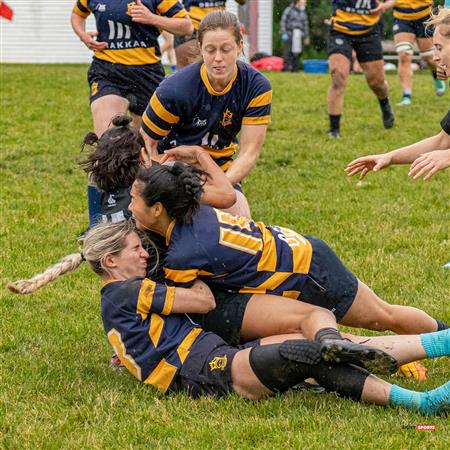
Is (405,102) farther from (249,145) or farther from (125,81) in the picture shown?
(249,145)

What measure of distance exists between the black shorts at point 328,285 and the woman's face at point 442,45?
1.12 m

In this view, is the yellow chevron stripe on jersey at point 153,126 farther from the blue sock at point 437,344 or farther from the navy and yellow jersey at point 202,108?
the blue sock at point 437,344

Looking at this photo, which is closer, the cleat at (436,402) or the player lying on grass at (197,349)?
the cleat at (436,402)

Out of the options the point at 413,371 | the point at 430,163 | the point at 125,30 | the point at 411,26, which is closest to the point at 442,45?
the point at 430,163

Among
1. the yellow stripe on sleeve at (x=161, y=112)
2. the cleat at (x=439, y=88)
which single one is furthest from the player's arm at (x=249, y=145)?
the cleat at (x=439, y=88)

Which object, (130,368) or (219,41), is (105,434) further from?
(219,41)

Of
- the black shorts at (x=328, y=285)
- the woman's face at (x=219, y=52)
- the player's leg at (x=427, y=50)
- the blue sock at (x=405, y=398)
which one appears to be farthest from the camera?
the player's leg at (x=427, y=50)

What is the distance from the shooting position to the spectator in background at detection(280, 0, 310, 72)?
25.0 m

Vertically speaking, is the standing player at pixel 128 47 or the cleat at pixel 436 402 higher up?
the standing player at pixel 128 47

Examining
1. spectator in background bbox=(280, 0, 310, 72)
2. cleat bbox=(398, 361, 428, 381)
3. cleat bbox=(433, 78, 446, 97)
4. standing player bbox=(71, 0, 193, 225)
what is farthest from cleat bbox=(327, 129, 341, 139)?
spectator in background bbox=(280, 0, 310, 72)

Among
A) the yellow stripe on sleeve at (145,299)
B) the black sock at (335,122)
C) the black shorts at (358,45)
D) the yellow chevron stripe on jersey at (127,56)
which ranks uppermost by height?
the yellow chevron stripe on jersey at (127,56)

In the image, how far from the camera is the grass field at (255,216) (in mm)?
3857

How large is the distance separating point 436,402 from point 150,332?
1.29 metres

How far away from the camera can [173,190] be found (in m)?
4.46
